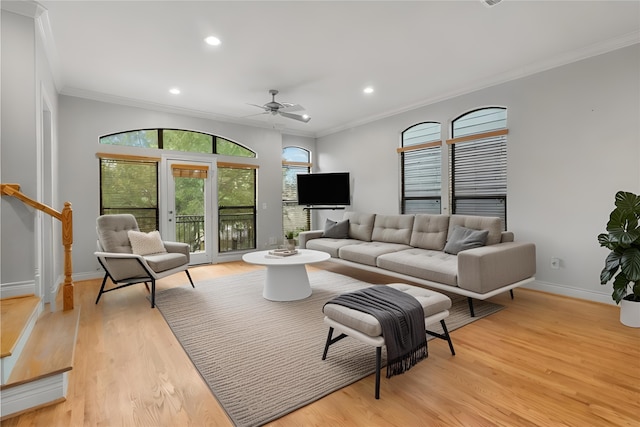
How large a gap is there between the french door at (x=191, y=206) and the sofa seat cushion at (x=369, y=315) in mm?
4103

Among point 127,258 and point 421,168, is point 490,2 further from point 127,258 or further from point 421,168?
point 127,258

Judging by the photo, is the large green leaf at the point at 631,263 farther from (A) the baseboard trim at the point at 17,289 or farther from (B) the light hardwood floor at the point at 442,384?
Result: (A) the baseboard trim at the point at 17,289

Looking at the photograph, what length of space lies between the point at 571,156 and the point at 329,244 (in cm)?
328

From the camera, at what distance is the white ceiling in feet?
8.77

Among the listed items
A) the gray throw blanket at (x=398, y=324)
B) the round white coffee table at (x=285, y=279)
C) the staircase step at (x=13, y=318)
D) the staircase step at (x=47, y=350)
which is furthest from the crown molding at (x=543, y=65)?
the staircase step at (x=13, y=318)

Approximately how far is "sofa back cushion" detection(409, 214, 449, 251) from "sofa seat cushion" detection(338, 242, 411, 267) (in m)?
0.20

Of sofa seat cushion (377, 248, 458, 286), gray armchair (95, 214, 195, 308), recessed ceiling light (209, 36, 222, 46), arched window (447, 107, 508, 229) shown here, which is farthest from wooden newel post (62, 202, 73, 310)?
arched window (447, 107, 508, 229)

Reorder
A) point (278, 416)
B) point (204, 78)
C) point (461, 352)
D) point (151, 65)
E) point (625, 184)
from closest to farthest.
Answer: point (278, 416)
point (461, 352)
point (625, 184)
point (151, 65)
point (204, 78)

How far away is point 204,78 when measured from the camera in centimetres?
409

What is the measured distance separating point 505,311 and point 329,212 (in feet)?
14.1

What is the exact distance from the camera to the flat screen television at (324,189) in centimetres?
623

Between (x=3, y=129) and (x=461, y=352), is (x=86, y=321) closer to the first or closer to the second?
(x=3, y=129)

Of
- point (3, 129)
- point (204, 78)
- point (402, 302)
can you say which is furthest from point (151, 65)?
point (402, 302)

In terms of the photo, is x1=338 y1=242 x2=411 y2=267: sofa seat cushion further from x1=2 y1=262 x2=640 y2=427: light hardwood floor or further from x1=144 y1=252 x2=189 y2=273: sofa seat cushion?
x1=144 y1=252 x2=189 y2=273: sofa seat cushion
